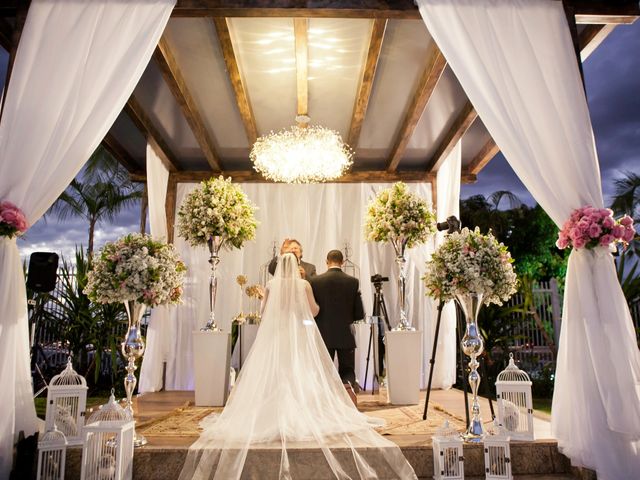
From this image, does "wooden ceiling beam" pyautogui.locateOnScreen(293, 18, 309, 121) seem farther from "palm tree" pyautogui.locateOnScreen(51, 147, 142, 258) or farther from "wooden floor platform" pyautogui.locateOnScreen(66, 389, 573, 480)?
"palm tree" pyautogui.locateOnScreen(51, 147, 142, 258)

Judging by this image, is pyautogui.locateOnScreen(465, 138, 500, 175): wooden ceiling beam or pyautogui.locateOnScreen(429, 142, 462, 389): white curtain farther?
pyautogui.locateOnScreen(465, 138, 500, 175): wooden ceiling beam

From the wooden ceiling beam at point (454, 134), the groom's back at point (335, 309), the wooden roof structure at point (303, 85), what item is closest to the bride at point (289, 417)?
the groom's back at point (335, 309)

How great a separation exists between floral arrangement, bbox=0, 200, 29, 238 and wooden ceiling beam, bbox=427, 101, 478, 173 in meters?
4.65

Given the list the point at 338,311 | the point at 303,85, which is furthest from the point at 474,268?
the point at 303,85

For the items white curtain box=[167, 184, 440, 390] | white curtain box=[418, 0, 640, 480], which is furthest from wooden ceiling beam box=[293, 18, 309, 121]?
white curtain box=[167, 184, 440, 390]

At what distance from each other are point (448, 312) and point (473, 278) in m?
3.36

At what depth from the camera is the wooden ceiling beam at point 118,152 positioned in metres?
6.84

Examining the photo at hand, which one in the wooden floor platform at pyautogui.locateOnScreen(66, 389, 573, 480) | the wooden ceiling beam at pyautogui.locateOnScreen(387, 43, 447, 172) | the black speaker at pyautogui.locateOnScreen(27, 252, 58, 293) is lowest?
the wooden floor platform at pyautogui.locateOnScreen(66, 389, 573, 480)

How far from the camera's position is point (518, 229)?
1453cm

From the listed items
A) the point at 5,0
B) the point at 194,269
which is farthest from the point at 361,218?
the point at 5,0

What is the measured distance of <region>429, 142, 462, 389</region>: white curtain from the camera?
6801 mm

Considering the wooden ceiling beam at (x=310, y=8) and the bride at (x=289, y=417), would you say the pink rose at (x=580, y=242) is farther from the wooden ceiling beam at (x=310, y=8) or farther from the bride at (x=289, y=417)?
the wooden ceiling beam at (x=310, y=8)

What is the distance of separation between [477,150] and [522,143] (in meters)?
3.99

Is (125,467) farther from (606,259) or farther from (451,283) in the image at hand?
(606,259)
